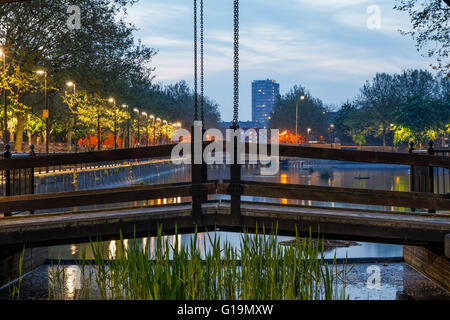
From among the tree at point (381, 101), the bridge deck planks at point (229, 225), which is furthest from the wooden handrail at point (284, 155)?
Answer: the tree at point (381, 101)

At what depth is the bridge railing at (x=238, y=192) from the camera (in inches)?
301

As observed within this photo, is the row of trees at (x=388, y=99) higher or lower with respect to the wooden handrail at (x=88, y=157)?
higher

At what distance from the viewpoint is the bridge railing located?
25.1 feet

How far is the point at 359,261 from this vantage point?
977 centimetres

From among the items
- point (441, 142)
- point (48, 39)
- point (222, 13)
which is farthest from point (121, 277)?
point (441, 142)

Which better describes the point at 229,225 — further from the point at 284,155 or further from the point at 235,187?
the point at 284,155

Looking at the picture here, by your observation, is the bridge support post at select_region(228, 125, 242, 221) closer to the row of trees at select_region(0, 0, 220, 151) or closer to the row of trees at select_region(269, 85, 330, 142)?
the row of trees at select_region(0, 0, 220, 151)

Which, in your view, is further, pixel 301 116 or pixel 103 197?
pixel 301 116

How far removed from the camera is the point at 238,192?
7.70 m

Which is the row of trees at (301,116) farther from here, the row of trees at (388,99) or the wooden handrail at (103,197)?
the wooden handrail at (103,197)

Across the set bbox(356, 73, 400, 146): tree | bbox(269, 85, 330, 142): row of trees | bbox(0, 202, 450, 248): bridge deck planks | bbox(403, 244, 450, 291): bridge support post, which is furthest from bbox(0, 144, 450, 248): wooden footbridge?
bbox(269, 85, 330, 142): row of trees

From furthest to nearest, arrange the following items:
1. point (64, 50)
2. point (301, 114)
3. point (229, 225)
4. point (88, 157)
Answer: point (301, 114) → point (64, 50) → point (88, 157) → point (229, 225)

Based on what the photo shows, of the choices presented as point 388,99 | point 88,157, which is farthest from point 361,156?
point 388,99

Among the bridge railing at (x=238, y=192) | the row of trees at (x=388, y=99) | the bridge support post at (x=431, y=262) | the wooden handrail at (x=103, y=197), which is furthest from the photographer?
the row of trees at (x=388, y=99)
